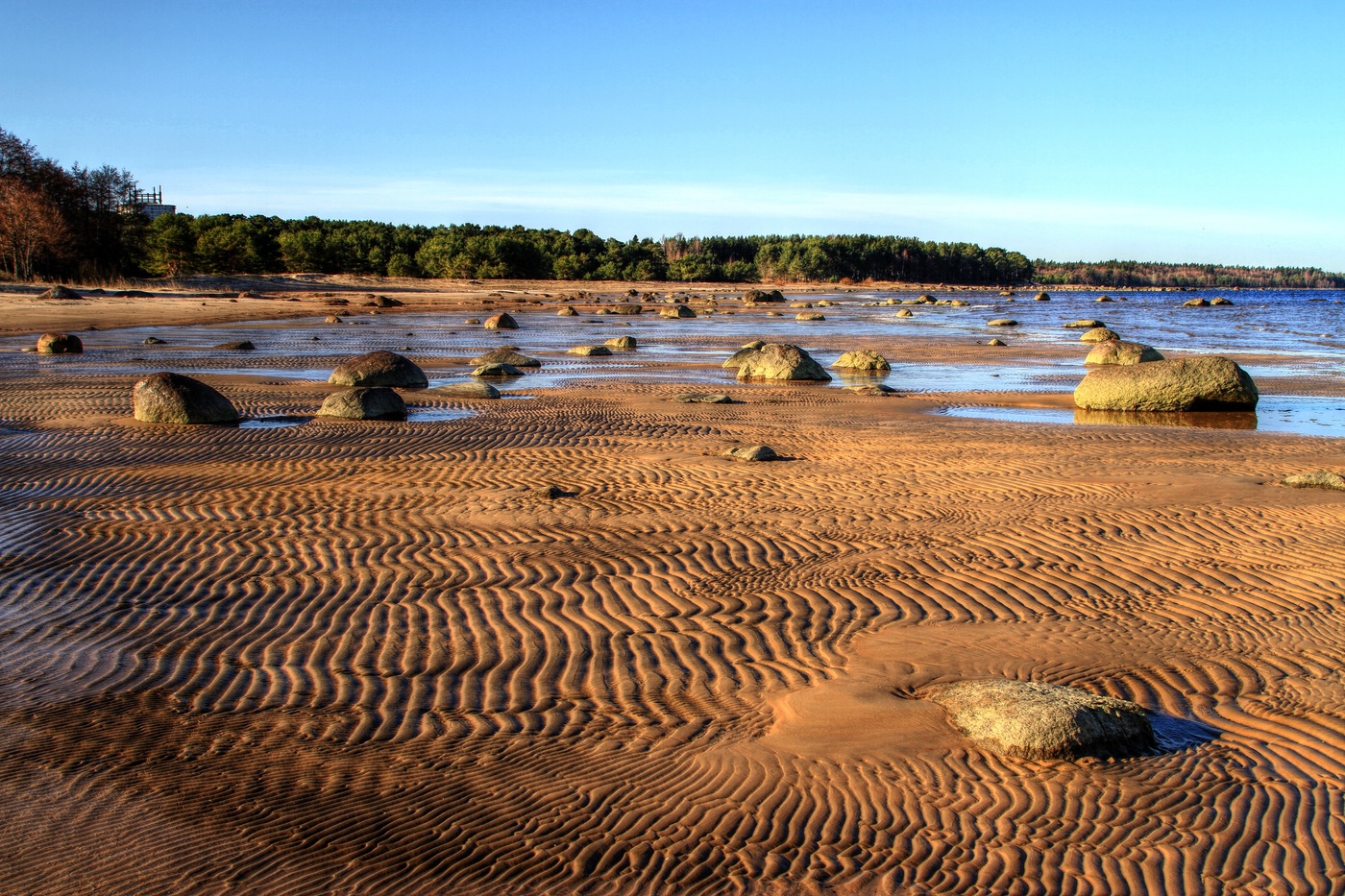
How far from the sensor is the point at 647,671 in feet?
20.8

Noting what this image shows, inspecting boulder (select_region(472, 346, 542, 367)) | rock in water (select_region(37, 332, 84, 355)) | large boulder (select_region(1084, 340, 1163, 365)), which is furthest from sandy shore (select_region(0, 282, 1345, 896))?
rock in water (select_region(37, 332, 84, 355))

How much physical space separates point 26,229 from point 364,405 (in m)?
40.1

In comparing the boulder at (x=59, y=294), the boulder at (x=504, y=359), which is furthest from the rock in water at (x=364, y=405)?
the boulder at (x=59, y=294)

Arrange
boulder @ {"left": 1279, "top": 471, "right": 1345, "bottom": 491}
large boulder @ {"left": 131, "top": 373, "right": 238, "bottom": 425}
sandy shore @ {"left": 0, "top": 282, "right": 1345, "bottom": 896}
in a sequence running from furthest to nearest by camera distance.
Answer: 1. large boulder @ {"left": 131, "top": 373, "right": 238, "bottom": 425}
2. boulder @ {"left": 1279, "top": 471, "right": 1345, "bottom": 491}
3. sandy shore @ {"left": 0, "top": 282, "right": 1345, "bottom": 896}

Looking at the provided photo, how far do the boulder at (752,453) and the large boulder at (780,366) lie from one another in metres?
9.24

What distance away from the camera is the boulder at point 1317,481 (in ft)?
36.2

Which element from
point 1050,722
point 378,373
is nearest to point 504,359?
point 378,373

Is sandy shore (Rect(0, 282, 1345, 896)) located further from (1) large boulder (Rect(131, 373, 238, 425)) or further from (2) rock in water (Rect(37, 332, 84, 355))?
(2) rock in water (Rect(37, 332, 84, 355))

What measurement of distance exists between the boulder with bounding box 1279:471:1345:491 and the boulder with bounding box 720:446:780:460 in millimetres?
5452

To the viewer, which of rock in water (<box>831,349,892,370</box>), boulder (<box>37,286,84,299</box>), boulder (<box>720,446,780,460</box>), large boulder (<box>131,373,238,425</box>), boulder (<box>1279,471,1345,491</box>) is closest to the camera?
boulder (<box>1279,471,1345,491</box>)

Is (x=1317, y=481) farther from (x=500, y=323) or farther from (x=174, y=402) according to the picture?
(x=500, y=323)

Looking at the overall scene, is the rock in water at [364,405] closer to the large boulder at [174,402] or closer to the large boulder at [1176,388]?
the large boulder at [174,402]

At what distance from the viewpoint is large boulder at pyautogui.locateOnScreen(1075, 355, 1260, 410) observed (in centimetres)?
1795

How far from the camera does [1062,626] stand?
7160 mm
